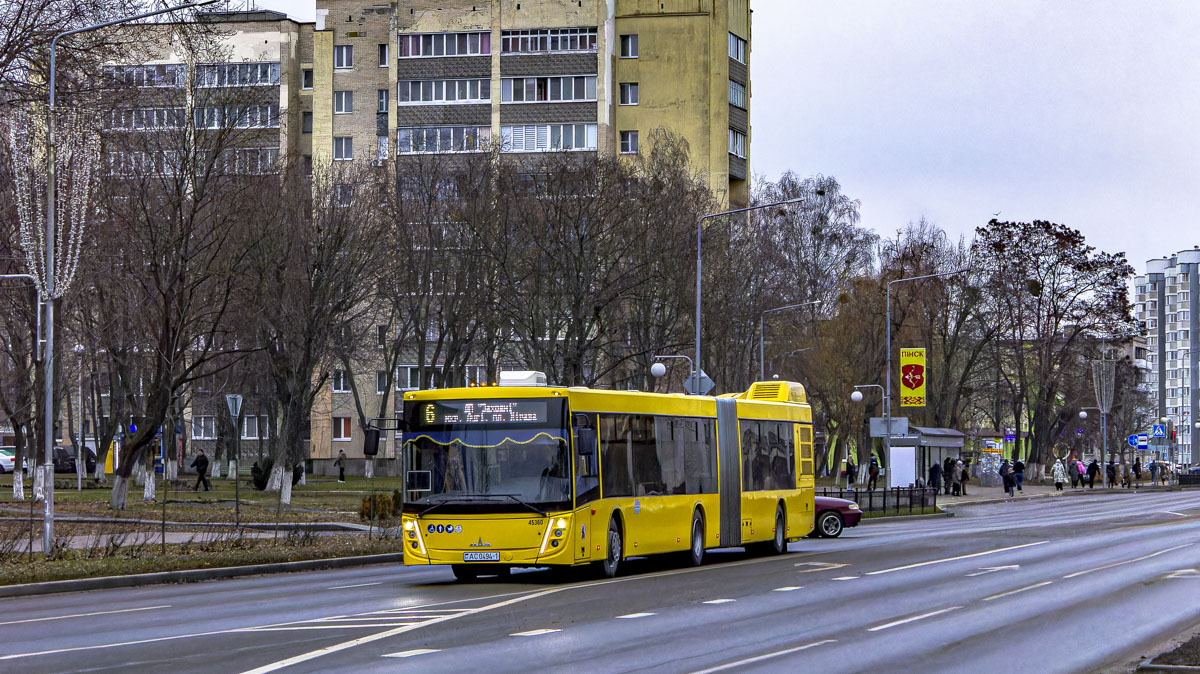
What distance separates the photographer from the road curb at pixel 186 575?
69.6ft

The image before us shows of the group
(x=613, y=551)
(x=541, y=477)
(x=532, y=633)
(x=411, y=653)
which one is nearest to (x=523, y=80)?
(x=613, y=551)

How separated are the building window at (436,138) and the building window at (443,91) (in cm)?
178

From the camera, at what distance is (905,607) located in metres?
18.4

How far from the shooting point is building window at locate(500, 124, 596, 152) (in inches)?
3686

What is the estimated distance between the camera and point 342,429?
322 ft

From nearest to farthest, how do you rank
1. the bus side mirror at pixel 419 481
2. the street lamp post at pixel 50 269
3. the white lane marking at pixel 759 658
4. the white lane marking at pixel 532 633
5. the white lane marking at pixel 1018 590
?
the white lane marking at pixel 759 658
the white lane marking at pixel 532 633
the white lane marking at pixel 1018 590
the bus side mirror at pixel 419 481
the street lamp post at pixel 50 269

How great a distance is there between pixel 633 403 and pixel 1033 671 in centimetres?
1169

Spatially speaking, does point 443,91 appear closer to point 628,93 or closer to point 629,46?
point 628,93

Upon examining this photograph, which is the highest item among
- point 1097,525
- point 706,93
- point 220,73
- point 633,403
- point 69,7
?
point 706,93

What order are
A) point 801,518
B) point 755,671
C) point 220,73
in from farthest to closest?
1. point 220,73
2. point 801,518
3. point 755,671

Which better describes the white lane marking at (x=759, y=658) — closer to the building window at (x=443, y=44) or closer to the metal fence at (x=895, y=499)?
the metal fence at (x=895, y=499)

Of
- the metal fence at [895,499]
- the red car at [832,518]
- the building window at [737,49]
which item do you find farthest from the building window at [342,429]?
the red car at [832,518]

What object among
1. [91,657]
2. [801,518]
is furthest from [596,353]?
[91,657]

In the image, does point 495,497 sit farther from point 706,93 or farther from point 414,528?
point 706,93
